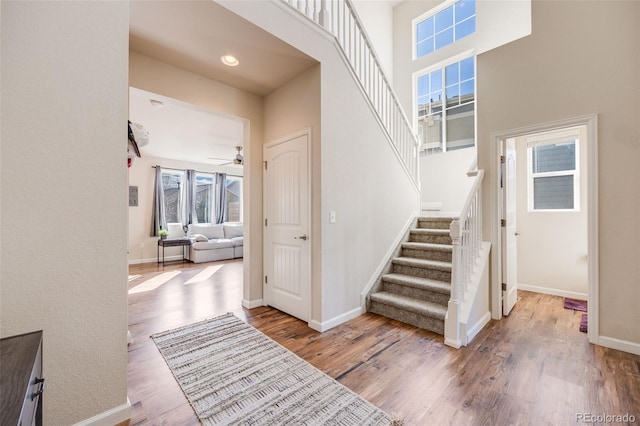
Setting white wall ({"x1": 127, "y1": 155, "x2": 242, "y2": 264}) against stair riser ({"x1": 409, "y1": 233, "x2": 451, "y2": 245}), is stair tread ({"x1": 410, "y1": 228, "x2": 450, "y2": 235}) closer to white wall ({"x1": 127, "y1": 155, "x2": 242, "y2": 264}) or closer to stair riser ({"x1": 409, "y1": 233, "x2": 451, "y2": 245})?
stair riser ({"x1": 409, "y1": 233, "x2": 451, "y2": 245})

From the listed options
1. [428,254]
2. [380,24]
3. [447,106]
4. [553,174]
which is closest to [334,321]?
[428,254]

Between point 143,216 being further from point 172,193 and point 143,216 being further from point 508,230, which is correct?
point 508,230

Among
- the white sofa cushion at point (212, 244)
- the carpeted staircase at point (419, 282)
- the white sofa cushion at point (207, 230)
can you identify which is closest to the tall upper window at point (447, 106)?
the carpeted staircase at point (419, 282)

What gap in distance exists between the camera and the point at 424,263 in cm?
320

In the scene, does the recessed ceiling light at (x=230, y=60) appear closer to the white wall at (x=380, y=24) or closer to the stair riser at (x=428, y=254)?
the stair riser at (x=428, y=254)

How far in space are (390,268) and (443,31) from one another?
464 centimetres

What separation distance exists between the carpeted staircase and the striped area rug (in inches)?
49.3

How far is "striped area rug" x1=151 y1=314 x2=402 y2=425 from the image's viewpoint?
156 centimetres

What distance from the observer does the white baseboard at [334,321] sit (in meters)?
2.67

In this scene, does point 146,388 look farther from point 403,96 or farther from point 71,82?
point 403,96

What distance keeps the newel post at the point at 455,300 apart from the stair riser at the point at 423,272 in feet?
1.90

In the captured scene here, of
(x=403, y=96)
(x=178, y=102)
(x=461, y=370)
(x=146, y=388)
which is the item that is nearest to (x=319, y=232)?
(x=461, y=370)

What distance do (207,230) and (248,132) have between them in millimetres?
4650

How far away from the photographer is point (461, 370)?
1.99 m
